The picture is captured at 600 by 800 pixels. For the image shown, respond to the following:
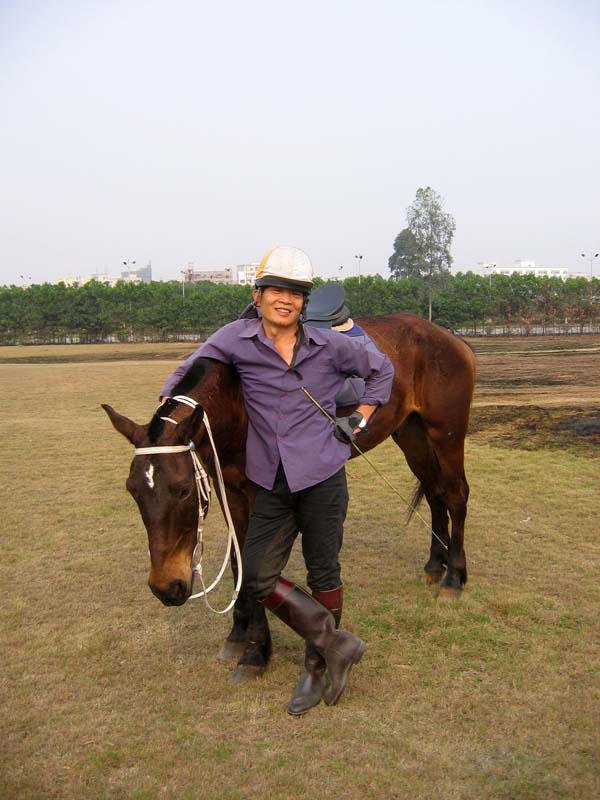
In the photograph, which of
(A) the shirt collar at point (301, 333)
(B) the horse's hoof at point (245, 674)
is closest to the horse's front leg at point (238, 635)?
(B) the horse's hoof at point (245, 674)

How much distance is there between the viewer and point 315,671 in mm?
3889

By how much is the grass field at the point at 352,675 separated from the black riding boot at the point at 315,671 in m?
0.10

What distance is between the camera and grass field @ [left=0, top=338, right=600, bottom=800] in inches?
126

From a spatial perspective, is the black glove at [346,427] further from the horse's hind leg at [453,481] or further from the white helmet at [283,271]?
the horse's hind leg at [453,481]

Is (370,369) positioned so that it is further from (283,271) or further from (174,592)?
(174,592)

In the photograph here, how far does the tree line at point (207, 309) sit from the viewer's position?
53.8 meters

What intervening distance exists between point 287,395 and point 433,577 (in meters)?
2.68

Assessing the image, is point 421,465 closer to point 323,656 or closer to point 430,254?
point 323,656

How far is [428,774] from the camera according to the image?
3.17 m

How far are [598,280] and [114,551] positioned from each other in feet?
177

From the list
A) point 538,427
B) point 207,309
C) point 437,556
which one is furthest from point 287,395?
point 207,309

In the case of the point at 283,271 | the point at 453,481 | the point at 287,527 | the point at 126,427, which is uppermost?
the point at 283,271

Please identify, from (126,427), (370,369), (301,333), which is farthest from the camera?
(370,369)

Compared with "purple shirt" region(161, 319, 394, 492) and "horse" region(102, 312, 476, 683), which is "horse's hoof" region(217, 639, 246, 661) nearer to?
"horse" region(102, 312, 476, 683)
